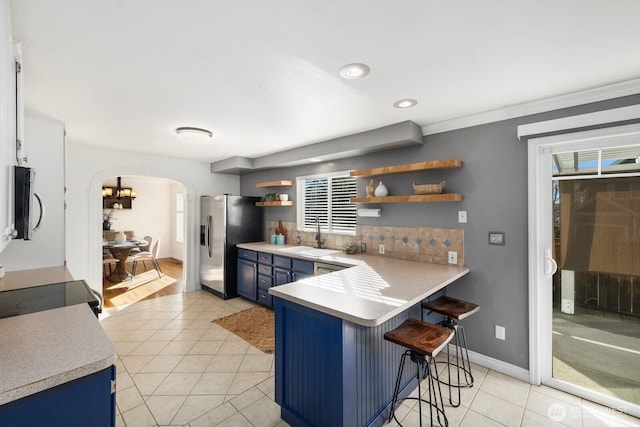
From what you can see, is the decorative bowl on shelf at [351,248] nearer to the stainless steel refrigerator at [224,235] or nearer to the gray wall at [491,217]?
the gray wall at [491,217]

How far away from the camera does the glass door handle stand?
2.40 meters

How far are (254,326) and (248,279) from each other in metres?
1.02

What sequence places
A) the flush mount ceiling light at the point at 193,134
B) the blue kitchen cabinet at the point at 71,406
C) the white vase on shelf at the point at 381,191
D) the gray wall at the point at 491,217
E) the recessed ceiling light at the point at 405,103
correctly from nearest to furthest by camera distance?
the blue kitchen cabinet at the point at 71,406 → the recessed ceiling light at the point at 405,103 → the gray wall at the point at 491,217 → the flush mount ceiling light at the point at 193,134 → the white vase on shelf at the point at 381,191

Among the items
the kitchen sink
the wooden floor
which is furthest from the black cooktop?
the wooden floor

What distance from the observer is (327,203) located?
429 centimetres

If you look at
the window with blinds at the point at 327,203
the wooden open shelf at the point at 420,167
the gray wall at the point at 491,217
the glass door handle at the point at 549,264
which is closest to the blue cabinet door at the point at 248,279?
the window with blinds at the point at 327,203

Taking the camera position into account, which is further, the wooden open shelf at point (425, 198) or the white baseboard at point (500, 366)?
the wooden open shelf at point (425, 198)

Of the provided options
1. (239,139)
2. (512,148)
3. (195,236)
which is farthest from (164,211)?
(512,148)

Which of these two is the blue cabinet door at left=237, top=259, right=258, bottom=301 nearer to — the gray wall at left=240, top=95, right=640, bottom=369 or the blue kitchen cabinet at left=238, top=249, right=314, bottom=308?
the blue kitchen cabinet at left=238, top=249, right=314, bottom=308

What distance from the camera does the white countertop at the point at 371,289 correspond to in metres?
1.61

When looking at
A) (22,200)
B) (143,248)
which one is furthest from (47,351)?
(143,248)

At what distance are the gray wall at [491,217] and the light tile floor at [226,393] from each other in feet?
1.34

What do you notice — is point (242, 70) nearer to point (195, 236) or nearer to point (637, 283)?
point (637, 283)

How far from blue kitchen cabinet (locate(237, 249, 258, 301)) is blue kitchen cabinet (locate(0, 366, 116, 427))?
3.29 metres
